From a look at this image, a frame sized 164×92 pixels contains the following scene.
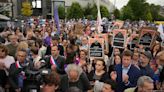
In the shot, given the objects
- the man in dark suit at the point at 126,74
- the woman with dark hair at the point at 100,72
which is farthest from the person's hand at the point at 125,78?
the woman with dark hair at the point at 100,72

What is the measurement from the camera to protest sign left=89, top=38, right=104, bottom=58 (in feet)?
27.5

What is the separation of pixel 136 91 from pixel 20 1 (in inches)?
3011

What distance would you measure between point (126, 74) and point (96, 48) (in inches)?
64.6

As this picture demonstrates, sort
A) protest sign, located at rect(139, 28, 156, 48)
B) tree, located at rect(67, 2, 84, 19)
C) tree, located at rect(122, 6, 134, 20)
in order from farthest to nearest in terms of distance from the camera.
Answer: tree, located at rect(67, 2, 84, 19), tree, located at rect(122, 6, 134, 20), protest sign, located at rect(139, 28, 156, 48)

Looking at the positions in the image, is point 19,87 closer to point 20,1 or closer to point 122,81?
point 122,81

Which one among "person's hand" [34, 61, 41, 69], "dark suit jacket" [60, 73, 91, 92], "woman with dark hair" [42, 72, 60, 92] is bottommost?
"dark suit jacket" [60, 73, 91, 92]

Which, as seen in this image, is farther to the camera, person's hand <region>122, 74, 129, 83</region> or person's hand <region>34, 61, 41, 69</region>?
person's hand <region>34, 61, 41, 69</region>

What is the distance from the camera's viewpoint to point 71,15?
8350 centimetres

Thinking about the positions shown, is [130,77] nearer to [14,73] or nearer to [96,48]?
[96,48]

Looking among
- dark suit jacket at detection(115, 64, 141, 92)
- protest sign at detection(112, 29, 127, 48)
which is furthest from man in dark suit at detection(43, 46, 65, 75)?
protest sign at detection(112, 29, 127, 48)

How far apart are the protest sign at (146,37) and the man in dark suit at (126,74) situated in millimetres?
2207

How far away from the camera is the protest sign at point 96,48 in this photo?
838 centimetres

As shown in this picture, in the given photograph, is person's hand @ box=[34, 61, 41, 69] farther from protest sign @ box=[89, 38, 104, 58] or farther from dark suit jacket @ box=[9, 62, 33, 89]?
protest sign @ box=[89, 38, 104, 58]

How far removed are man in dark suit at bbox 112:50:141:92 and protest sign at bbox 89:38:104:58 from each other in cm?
116
